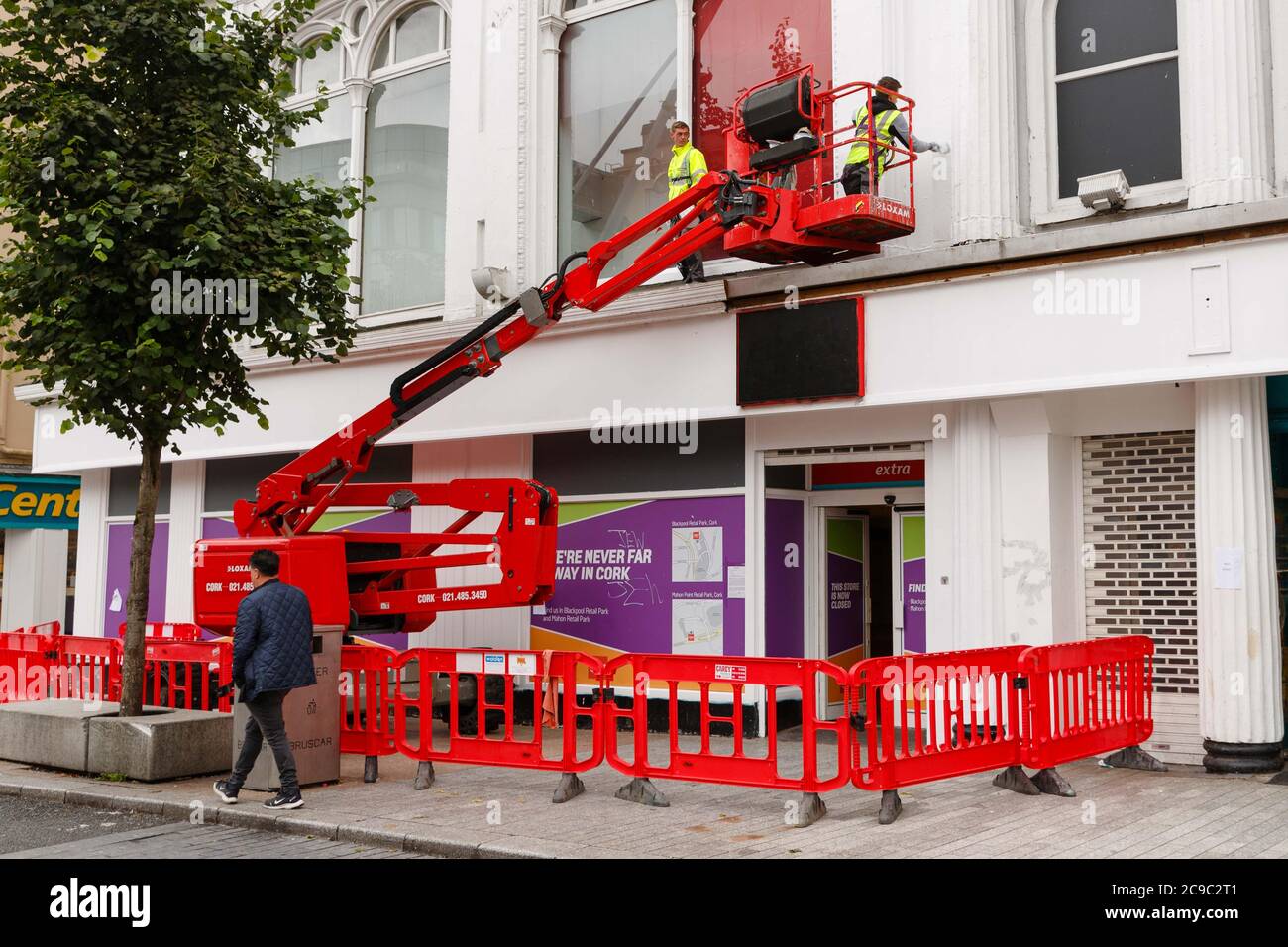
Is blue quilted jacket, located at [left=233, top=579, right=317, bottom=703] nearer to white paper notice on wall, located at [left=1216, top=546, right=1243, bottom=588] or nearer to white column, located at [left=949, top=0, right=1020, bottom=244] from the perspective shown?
white column, located at [left=949, top=0, right=1020, bottom=244]

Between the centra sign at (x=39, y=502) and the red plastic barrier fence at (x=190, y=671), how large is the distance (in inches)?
513

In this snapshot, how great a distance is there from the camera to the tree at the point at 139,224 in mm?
10781

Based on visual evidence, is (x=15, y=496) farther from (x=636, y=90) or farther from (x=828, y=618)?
(x=828, y=618)

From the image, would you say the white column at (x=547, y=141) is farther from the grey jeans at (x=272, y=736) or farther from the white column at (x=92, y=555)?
the white column at (x=92, y=555)

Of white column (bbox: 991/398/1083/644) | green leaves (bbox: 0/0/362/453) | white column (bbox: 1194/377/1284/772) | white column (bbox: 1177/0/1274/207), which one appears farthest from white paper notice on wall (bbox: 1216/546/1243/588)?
green leaves (bbox: 0/0/362/453)

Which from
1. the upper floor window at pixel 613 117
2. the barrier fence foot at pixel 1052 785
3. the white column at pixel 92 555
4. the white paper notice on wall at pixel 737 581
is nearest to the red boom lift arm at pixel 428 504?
the white paper notice on wall at pixel 737 581

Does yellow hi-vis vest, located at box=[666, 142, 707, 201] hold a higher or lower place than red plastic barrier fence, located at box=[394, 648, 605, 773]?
higher

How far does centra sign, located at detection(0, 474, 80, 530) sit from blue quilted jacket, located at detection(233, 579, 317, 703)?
17700 mm

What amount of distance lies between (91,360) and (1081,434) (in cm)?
882

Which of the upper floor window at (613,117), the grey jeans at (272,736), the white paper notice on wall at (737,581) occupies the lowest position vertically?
the grey jeans at (272,736)

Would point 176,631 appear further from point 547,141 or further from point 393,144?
point 547,141

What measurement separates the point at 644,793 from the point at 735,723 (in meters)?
1.35

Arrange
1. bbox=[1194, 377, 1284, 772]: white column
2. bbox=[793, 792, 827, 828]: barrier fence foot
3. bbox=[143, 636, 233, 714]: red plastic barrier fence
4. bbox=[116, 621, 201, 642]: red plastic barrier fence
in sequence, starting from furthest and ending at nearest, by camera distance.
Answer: bbox=[116, 621, 201, 642]: red plastic barrier fence, bbox=[143, 636, 233, 714]: red plastic barrier fence, bbox=[1194, 377, 1284, 772]: white column, bbox=[793, 792, 827, 828]: barrier fence foot

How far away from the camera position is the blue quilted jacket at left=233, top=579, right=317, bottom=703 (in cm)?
931
